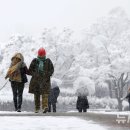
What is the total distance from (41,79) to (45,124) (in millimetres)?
2727

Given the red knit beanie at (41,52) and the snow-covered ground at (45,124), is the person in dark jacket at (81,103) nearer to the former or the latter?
the red knit beanie at (41,52)

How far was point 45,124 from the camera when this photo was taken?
7020mm

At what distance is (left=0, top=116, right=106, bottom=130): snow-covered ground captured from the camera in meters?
6.61

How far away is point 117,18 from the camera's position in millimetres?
47688

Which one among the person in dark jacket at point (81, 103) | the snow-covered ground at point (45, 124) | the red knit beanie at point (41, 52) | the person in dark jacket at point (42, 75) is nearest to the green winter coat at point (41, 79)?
the person in dark jacket at point (42, 75)

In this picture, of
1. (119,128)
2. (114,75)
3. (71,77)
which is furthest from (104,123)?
(71,77)

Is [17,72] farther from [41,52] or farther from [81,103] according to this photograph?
[81,103]

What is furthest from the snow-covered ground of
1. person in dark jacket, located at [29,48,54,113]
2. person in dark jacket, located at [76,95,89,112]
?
person in dark jacket, located at [76,95,89,112]

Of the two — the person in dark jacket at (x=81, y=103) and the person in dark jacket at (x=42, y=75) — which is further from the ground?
the person in dark jacket at (x=42, y=75)

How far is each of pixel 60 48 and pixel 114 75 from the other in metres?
5.73

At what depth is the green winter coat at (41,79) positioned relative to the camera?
9.68 metres

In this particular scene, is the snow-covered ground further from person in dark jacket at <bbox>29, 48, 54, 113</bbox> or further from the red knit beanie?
the red knit beanie

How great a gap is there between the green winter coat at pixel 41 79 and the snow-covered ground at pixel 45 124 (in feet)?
6.63

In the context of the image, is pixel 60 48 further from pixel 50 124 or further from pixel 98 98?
pixel 50 124
